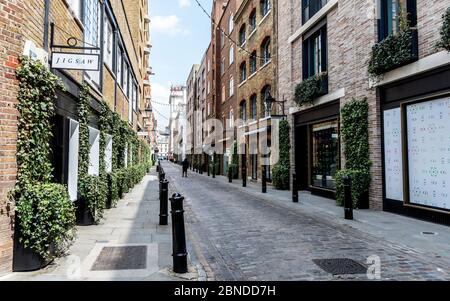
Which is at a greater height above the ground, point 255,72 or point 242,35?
point 242,35

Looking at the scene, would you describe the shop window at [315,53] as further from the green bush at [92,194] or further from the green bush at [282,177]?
the green bush at [92,194]

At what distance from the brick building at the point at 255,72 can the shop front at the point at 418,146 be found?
9.55 metres

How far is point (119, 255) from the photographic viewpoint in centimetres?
586

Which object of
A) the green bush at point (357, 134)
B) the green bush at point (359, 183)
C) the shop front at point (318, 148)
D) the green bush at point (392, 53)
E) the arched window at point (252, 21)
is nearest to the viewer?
the green bush at point (392, 53)

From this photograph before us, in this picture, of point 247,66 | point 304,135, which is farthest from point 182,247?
point 247,66

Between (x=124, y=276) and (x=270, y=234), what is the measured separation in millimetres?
3662

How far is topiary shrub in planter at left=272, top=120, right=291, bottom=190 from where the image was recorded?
17.8m

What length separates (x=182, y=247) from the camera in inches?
196

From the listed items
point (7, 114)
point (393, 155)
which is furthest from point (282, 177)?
point (7, 114)

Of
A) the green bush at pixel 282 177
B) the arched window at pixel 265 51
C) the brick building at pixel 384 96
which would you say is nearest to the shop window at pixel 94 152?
the brick building at pixel 384 96

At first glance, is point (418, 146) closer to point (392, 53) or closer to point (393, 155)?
point (393, 155)

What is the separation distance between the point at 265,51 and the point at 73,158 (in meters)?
16.7

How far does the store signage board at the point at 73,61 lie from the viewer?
6102 millimetres

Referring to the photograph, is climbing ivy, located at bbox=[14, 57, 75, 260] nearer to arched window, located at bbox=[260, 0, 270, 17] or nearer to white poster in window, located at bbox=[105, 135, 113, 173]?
white poster in window, located at bbox=[105, 135, 113, 173]
